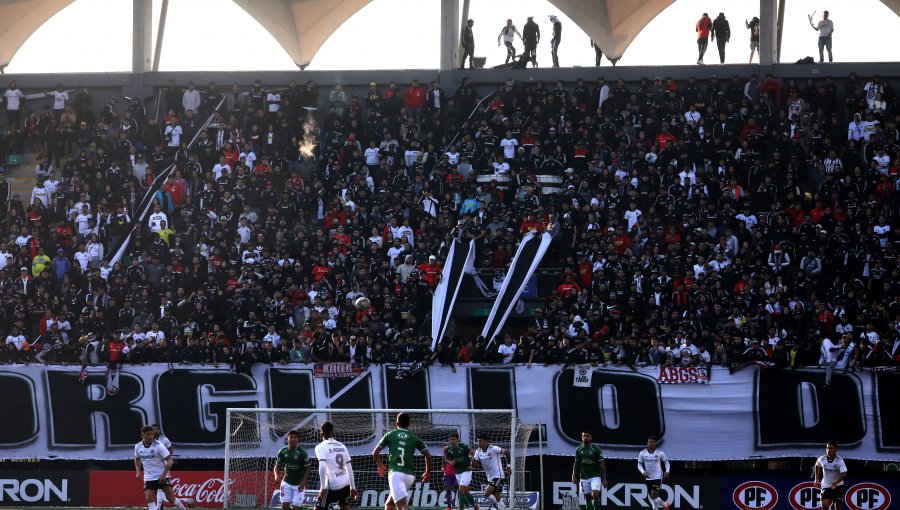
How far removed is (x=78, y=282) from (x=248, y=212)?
4.61 m

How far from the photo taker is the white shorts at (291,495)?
20.4m

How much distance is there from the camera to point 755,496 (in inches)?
984

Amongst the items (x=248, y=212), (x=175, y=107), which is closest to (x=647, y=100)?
(x=248, y=212)

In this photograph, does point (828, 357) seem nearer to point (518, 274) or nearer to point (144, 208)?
point (518, 274)

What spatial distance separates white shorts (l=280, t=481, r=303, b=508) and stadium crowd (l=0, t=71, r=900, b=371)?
7.09 meters

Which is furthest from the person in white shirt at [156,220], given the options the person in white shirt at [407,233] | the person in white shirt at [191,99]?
the person in white shirt at [407,233]

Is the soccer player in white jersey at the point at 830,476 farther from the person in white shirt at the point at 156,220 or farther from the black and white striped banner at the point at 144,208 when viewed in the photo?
the black and white striped banner at the point at 144,208

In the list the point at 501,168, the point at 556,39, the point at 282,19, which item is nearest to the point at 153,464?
the point at 501,168

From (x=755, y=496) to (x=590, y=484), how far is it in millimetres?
3973

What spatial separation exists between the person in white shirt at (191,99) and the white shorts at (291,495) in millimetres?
19644

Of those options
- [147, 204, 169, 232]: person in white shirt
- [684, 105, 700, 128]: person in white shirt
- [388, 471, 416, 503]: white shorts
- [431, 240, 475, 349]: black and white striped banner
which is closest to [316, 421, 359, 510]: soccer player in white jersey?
[388, 471, 416, 503]: white shorts

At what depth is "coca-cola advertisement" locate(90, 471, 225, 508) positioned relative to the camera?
26406 mm

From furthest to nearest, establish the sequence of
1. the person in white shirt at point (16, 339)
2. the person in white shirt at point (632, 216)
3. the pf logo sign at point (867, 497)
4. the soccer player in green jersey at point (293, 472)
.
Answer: the person in white shirt at point (632, 216) → the person in white shirt at point (16, 339) → the pf logo sign at point (867, 497) → the soccer player in green jersey at point (293, 472)

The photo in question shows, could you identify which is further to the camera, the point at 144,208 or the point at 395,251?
the point at 144,208
